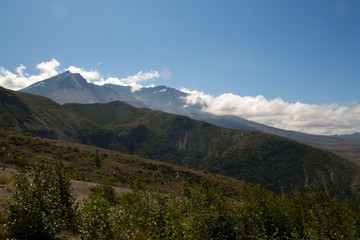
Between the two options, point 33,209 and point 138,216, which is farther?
point 138,216

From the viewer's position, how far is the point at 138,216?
43.2 ft

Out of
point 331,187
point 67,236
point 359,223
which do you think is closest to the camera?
point 67,236

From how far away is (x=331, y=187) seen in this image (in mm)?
150625

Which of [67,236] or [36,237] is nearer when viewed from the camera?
[36,237]

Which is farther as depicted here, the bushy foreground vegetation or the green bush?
the green bush

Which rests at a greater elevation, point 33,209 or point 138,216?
point 33,209

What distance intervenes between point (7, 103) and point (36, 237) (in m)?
192

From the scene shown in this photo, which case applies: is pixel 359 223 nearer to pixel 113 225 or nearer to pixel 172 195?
pixel 172 195

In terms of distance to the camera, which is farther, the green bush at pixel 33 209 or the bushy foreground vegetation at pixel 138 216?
the green bush at pixel 33 209

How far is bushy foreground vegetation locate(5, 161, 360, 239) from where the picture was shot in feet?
31.3

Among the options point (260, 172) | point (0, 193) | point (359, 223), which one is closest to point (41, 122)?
point (0, 193)

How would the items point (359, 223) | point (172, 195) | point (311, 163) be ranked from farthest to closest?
point (311, 163), point (359, 223), point (172, 195)

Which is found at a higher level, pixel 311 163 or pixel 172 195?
pixel 172 195

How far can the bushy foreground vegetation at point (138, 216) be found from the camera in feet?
31.3
